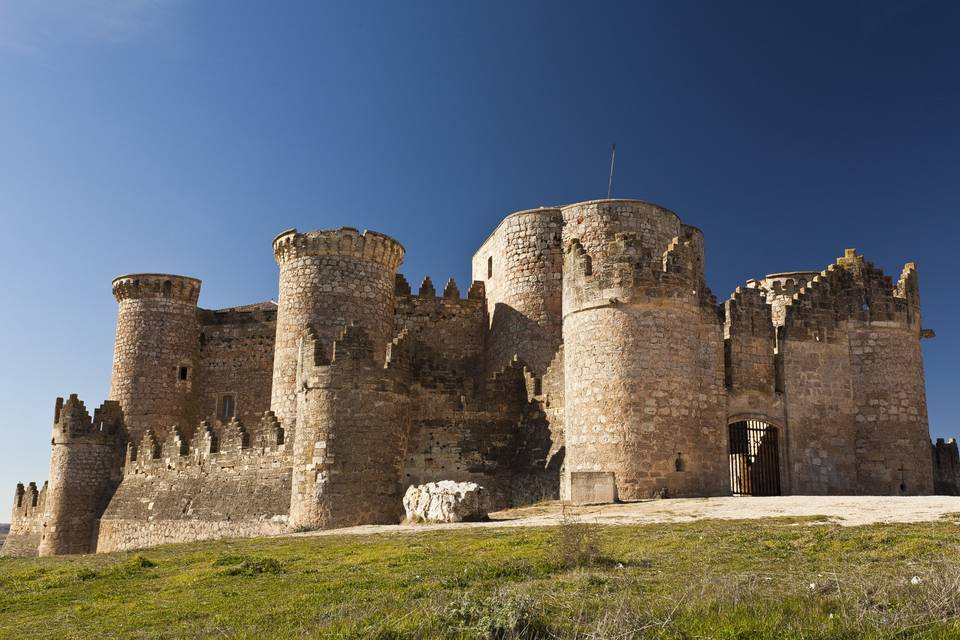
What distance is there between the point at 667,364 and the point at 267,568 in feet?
41.2

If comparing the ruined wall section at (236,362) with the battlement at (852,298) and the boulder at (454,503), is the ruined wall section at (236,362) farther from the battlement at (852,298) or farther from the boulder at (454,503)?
the battlement at (852,298)

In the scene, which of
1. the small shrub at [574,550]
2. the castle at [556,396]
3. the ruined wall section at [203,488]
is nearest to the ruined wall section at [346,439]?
the castle at [556,396]

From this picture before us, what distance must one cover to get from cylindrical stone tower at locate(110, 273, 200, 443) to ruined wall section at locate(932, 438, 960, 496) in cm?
2743

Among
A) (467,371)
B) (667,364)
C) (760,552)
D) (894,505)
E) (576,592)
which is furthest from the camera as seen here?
(467,371)

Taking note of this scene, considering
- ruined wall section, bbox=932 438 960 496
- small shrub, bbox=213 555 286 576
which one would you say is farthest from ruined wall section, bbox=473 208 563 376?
small shrub, bbox=213 555 286 576

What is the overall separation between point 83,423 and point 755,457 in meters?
25.7

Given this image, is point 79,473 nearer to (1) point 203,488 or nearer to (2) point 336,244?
(1) point 203,488

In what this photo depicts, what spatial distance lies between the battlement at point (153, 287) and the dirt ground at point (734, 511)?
18802 mm

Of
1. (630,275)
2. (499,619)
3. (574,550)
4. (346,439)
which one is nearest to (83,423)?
(346,439)

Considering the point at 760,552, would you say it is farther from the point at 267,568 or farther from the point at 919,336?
the point at 919,336

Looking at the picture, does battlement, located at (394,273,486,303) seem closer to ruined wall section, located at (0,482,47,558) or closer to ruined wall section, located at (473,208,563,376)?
ruined wall section, located at (473,208,563,376)

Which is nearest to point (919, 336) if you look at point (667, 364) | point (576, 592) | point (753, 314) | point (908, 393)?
point (908, 393)

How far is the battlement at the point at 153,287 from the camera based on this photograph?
38406 mm

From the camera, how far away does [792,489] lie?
25734mm
